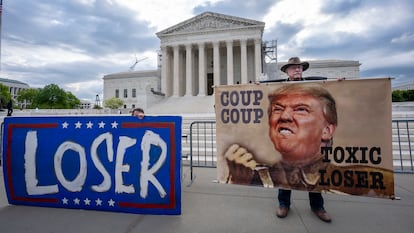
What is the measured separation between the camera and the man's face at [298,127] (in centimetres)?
289

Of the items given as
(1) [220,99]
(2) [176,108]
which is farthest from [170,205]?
(2) [176,108]

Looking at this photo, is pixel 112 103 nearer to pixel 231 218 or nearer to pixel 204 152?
pixel 204 152

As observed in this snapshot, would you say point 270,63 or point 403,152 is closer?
point 403,152

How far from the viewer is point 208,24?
34.2 meters

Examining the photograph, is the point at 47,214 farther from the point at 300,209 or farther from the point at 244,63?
the point at 244,63

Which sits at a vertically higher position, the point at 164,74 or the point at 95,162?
the point at 164,74

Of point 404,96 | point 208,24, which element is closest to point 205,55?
point 208,24

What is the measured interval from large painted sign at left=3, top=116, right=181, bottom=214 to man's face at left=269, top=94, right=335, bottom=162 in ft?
4.88

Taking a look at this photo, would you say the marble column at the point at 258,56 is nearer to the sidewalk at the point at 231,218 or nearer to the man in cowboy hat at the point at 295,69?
the man in cowboy hat at the point at 295,69

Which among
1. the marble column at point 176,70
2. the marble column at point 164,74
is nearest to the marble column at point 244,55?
the marble column at point 176,70

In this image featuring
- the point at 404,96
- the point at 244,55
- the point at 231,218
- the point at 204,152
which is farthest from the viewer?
the point at 404,96

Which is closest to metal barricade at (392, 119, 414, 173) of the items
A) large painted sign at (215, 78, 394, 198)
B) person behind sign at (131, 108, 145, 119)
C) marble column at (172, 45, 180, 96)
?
large painted sign at (215, 78, 394, 198)

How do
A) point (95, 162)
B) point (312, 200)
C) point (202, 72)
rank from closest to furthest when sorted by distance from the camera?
point (312, 200) < point (95, 162) < point (202, 72)

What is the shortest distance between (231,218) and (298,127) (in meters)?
1.62
